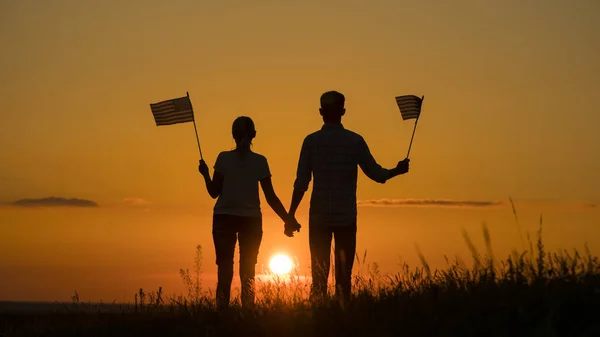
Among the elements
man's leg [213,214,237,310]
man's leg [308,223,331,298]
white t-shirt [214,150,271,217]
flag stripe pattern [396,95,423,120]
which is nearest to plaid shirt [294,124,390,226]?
man's leg [308,223,331,298]

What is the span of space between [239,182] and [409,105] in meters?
2.64

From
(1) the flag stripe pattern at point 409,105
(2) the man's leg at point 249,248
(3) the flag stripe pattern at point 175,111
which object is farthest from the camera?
(3) the flag stripe pattern at point 175,111

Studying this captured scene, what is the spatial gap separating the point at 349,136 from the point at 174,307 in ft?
9.57

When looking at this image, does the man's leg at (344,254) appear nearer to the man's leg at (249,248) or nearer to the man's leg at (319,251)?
the man's leg at (319,251)

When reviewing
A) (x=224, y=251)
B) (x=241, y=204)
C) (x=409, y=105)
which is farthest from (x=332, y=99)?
(x=224, y=251)

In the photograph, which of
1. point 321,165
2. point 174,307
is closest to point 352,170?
point 321,165

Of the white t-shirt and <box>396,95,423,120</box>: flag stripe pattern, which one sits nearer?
the white t-shirt

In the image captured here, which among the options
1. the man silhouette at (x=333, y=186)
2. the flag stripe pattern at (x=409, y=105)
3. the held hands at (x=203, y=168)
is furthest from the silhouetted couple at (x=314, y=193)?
the flag stripe pattern at (x=409, y=105)

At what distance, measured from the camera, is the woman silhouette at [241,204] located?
1152cm

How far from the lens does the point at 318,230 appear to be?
10.8 m

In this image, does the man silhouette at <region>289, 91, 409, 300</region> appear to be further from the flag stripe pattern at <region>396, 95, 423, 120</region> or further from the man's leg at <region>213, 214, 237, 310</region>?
the flag stripe pattern at <region>396, 95, 423, 120</region>

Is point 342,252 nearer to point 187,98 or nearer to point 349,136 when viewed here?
point 349,136

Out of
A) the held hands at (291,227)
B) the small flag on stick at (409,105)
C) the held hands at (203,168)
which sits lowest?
the held hands at (291,227)

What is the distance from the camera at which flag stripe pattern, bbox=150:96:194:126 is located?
13516 mm
